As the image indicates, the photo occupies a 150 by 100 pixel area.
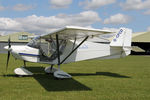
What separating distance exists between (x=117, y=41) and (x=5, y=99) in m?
7.04

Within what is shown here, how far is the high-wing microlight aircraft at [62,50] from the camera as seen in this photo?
9.23 meters

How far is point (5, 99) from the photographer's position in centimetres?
548

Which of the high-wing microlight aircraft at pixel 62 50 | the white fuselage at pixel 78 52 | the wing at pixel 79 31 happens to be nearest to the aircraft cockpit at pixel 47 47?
the high-wing microlight aircraft at pixel 62 50

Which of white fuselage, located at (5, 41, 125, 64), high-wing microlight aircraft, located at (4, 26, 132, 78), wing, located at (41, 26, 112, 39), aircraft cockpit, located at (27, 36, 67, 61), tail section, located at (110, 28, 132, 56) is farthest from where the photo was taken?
tail section, located at (110, 28, 132, 56)

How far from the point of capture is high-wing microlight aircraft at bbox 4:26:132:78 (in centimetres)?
923

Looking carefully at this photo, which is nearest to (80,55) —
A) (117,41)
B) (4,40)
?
(117,41)

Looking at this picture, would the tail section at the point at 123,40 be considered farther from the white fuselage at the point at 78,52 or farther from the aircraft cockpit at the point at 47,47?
the aircraft cockpit at the point at 47,47

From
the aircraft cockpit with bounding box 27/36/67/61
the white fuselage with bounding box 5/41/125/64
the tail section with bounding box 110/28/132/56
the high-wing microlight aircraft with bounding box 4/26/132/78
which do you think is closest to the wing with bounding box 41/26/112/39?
the high-wing microlight aircraft with bounding box 4/26/132/78

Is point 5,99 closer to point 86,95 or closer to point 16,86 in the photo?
point 16,86

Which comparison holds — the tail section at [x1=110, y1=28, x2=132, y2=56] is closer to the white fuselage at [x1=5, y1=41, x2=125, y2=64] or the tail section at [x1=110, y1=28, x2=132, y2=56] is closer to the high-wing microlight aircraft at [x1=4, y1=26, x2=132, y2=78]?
the high-wing microlight aircraft at [x1=4, y1=26, x2=132, y2=78]

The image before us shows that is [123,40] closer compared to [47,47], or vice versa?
[47,47]

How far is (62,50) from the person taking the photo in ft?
32.7

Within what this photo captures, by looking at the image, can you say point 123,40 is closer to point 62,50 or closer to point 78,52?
point 78,52

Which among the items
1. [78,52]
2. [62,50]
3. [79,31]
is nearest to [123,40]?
[78,52]
